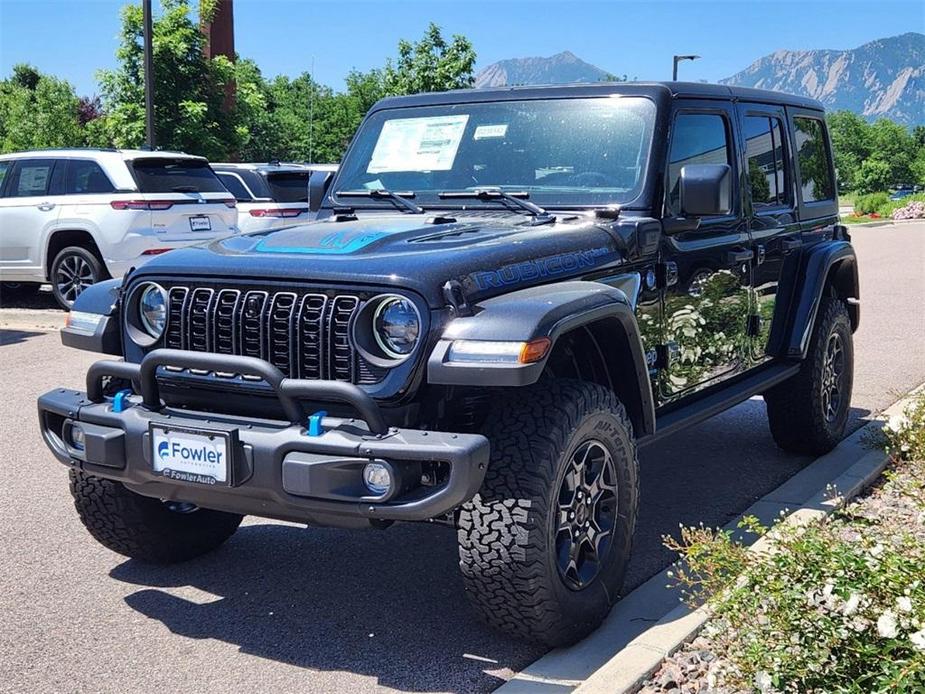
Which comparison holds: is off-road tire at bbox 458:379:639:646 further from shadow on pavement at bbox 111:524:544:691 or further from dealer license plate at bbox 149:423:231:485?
dealer license plate at bbox 149:423:231:485

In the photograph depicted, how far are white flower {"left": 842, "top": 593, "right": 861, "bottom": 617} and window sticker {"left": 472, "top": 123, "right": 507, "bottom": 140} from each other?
9.25 ft

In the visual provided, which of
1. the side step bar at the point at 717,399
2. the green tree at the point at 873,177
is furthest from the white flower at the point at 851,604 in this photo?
the green tree at the point at 873,177

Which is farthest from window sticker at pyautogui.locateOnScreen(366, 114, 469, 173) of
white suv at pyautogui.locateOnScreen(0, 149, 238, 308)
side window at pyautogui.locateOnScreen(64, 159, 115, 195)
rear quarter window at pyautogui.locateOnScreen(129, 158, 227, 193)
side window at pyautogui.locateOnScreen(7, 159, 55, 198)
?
side window at pyautogui.locateOnScreen(7, 159, 55, 198)

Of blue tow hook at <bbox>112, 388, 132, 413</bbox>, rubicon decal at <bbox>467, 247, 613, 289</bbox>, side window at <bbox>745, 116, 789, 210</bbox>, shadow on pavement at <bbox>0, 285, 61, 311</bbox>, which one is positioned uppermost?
side window at <bbox>745, 116, 789, 210</bbox>

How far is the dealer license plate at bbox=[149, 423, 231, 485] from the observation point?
11.9ft

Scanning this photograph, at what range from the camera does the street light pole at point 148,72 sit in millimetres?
18047

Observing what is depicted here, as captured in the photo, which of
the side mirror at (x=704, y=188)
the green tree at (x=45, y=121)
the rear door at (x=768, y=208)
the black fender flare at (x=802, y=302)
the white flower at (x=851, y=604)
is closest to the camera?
the white flower at (x=851, y=604)

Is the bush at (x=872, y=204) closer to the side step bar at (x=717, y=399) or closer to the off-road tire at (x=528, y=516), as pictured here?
the side step bar at (x=717, y=399)

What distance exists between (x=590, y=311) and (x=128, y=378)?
1.62m

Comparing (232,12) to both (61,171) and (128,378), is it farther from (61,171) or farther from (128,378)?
(128,378)

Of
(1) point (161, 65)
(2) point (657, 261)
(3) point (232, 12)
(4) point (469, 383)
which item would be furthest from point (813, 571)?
(3) point (232, 12)

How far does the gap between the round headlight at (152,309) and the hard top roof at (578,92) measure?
189cm

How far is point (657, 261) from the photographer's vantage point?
15.8 ft

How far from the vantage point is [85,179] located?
1238 cm
